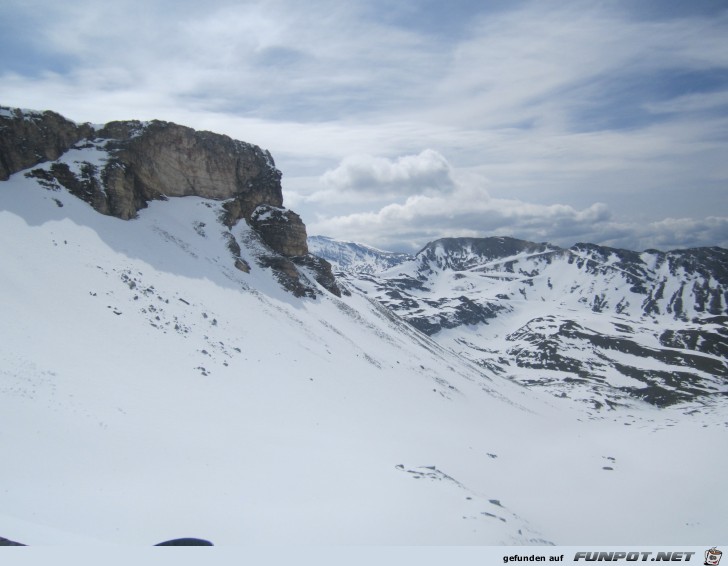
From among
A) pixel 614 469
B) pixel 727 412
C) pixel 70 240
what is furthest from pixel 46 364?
pixel 727 412

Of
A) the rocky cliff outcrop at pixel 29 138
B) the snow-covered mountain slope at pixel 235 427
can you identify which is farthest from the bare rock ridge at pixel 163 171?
the snow-covered mountain slope at pixel 235 427

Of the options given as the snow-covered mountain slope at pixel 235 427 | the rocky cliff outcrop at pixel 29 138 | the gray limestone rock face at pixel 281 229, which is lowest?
the snow-covered mountain slope at pixel 235 427

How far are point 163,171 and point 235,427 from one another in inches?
1973

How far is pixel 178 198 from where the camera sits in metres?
60.4

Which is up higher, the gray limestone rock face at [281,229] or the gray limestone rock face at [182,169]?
the gray limestone rock face at [182,169]

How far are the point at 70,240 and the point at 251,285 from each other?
19682 mm

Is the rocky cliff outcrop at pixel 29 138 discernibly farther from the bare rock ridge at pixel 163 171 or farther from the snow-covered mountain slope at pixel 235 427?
the snow-covered mountain slope at pixel 235 427

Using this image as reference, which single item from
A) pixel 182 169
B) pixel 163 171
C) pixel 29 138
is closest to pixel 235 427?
pixel 29 138

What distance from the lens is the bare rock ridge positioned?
43625 millimetres

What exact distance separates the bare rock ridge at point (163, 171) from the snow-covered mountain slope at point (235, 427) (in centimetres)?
222

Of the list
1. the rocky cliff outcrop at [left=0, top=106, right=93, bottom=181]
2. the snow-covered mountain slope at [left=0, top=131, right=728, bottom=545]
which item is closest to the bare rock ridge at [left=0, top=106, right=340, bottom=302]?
the rocky cliff outcrop at [left=0, top=106, right=93, bottom=181]

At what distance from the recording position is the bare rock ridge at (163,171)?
43.6m

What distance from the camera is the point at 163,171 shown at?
2322 inches

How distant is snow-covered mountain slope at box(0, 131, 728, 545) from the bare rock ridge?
2.22 meters
